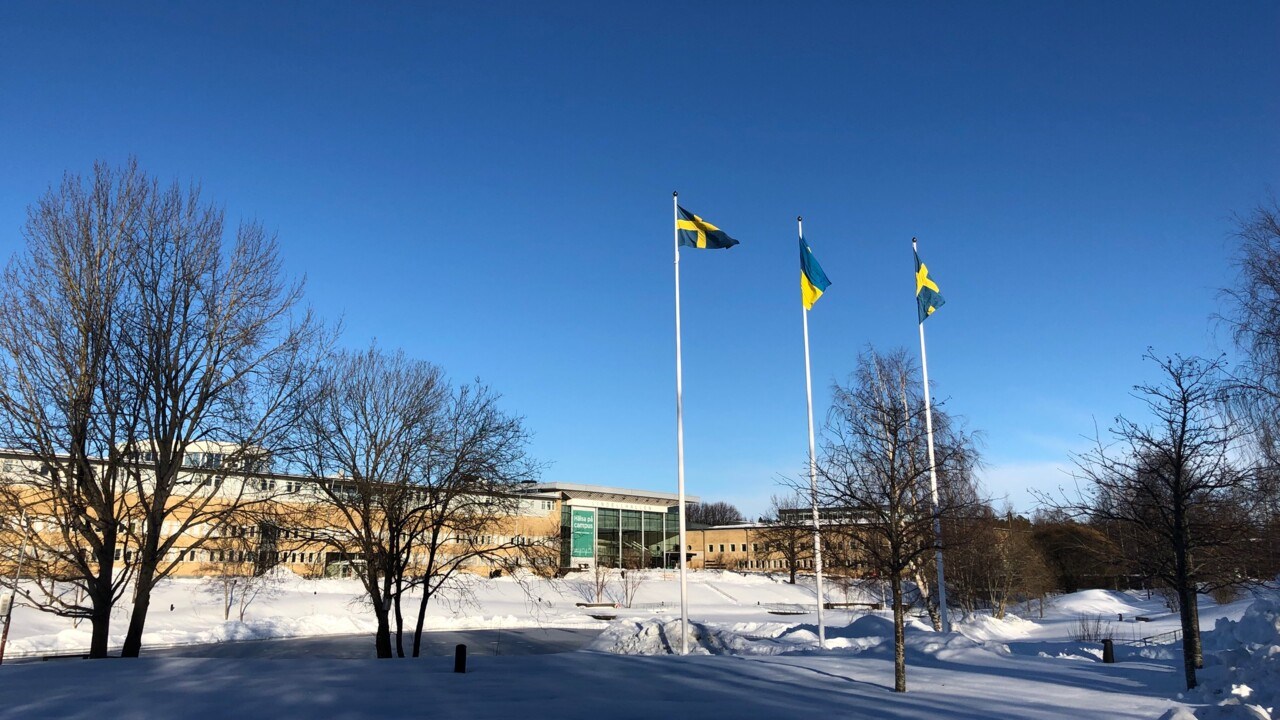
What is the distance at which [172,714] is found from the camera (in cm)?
947

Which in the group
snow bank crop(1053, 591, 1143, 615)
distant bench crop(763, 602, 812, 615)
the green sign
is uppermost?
the green sign

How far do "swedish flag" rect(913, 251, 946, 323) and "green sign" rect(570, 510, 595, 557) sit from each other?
56.7m

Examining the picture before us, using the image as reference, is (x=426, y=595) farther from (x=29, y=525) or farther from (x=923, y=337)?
(x=923, y=337)

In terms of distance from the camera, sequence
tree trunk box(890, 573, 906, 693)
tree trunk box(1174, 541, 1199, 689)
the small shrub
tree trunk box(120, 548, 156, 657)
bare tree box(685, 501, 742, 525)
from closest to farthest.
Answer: tree trunk box(890, 573, 906, 693), tree trunk box(1174, 541, 1199, 689), tree trunk box(120, 548, 156, 657), the small shrub, bare tree box(685, 501, 742, 525)

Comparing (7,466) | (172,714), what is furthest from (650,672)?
(7,466)

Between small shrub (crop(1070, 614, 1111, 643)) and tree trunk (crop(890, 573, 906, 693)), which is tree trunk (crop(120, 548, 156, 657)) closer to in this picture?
tree trunk (crop(890, 573, 906, 693))

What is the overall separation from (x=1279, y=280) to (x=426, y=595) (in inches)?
950

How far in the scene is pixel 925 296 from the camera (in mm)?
26156

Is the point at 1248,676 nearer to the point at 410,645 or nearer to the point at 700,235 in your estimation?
the point at 700,235

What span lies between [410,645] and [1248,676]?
91.3ft

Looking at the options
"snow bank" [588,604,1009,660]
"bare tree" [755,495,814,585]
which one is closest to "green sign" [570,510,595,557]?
"bare tree" [755,495,814,585]

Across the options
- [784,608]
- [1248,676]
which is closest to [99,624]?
[1248,676]

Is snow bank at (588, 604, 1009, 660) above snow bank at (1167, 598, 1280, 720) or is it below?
below

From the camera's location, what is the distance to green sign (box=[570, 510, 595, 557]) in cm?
7731
